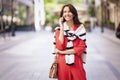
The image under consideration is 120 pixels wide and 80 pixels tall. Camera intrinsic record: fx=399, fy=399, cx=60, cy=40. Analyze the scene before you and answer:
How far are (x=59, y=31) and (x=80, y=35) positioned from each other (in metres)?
0.25

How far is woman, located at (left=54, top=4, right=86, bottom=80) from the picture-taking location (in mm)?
4438

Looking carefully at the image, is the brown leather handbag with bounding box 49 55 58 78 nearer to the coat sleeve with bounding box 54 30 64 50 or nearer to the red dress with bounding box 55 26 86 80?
the red dress with bounding box 55 26 86 80

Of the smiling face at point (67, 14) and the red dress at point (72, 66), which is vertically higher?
the smiling face at point (67, 14)

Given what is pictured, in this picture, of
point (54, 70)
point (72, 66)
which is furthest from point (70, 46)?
point (54, 70)

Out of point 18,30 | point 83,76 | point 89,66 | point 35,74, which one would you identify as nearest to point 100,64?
point 89,66

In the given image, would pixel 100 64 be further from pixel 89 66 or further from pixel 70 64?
pixel 70 64

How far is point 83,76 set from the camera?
4.52 m

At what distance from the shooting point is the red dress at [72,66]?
445 centimetres

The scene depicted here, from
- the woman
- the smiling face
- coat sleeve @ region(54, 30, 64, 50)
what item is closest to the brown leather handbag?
the woman

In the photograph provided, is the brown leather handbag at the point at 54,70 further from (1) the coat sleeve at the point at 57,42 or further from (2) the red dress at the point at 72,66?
(1) the coat sleeve at the point at 57,42

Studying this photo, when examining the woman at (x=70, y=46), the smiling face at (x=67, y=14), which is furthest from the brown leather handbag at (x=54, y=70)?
the smiling face at (x=67, y=14)

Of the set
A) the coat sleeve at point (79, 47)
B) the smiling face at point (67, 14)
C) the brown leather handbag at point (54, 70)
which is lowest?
the brown leather handbag at point (54, 70)

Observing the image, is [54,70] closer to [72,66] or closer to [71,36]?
[72,66]

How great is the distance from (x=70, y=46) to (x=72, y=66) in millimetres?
229
